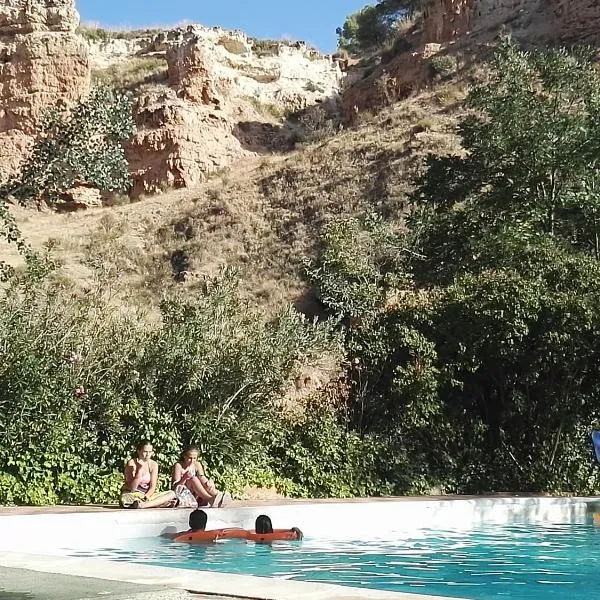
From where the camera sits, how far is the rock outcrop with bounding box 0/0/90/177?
36.8 m

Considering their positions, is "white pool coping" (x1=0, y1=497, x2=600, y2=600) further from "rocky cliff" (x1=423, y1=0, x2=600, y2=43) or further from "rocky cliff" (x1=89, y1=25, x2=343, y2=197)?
"rocky cliff" (x1=423, y1=0, x2=600, y2=43)

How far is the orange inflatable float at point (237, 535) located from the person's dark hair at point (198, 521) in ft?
0.42

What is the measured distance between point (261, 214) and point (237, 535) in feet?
86.1

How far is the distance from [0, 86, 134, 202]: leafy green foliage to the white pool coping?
464 centimetres

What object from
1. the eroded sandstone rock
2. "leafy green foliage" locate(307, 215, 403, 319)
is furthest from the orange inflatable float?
the eroded sandstone rock

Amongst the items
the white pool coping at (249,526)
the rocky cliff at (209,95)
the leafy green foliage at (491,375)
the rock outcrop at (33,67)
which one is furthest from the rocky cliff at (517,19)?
the white pool coping at (249,526)

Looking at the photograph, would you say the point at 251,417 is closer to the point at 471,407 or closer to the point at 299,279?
the point at 471,407

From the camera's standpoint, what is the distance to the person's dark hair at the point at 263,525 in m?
8.51

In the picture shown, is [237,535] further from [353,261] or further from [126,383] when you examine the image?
[353,261]

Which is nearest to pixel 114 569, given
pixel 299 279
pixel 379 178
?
pixel 299 279

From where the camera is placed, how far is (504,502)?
10.8 meters

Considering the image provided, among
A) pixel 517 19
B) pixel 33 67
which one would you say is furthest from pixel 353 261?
pixel 517 19

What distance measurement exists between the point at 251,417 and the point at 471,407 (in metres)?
3.88

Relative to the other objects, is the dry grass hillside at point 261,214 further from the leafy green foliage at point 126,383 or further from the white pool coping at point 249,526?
the white pool coping at point 249,526
